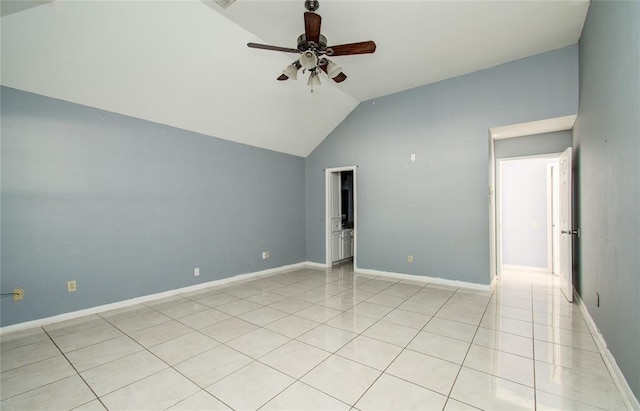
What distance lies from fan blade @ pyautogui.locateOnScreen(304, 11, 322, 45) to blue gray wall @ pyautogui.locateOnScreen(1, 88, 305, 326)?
2648 millimetres

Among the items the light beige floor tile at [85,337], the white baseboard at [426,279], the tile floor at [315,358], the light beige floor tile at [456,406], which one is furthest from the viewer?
the white baseboard at [426,279]

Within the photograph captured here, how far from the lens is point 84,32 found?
8.41ft

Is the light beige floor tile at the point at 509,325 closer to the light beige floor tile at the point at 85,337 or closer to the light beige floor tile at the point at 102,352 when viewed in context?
the light beige floor tile at the point at 102,352

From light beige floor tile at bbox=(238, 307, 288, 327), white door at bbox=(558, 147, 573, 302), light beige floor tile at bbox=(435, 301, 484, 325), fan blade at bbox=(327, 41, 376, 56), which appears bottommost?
light beige floor tile at bbox=(238, 307, 288, 327)

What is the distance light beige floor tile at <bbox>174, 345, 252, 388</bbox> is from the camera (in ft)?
6.57

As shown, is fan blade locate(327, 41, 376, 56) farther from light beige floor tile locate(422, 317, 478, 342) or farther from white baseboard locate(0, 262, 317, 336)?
white baseboard locate(0, 262, 317, 336)

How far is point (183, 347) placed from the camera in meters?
2.45

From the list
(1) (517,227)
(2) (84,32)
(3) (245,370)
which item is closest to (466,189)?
(1) (517,227)

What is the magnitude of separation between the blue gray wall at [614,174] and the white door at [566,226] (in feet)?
1.53

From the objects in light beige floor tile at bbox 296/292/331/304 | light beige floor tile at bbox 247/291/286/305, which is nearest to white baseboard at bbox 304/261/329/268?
light beige floor tile at bbox 296/292/331/304

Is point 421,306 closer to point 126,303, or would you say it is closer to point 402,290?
point 402,290

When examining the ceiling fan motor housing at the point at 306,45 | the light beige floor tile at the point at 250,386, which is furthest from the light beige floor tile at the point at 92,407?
the ceiling fan motor housing at the point at 306,45

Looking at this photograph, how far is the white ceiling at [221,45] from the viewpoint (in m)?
2.55

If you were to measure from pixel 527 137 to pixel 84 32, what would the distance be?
6.08 m
